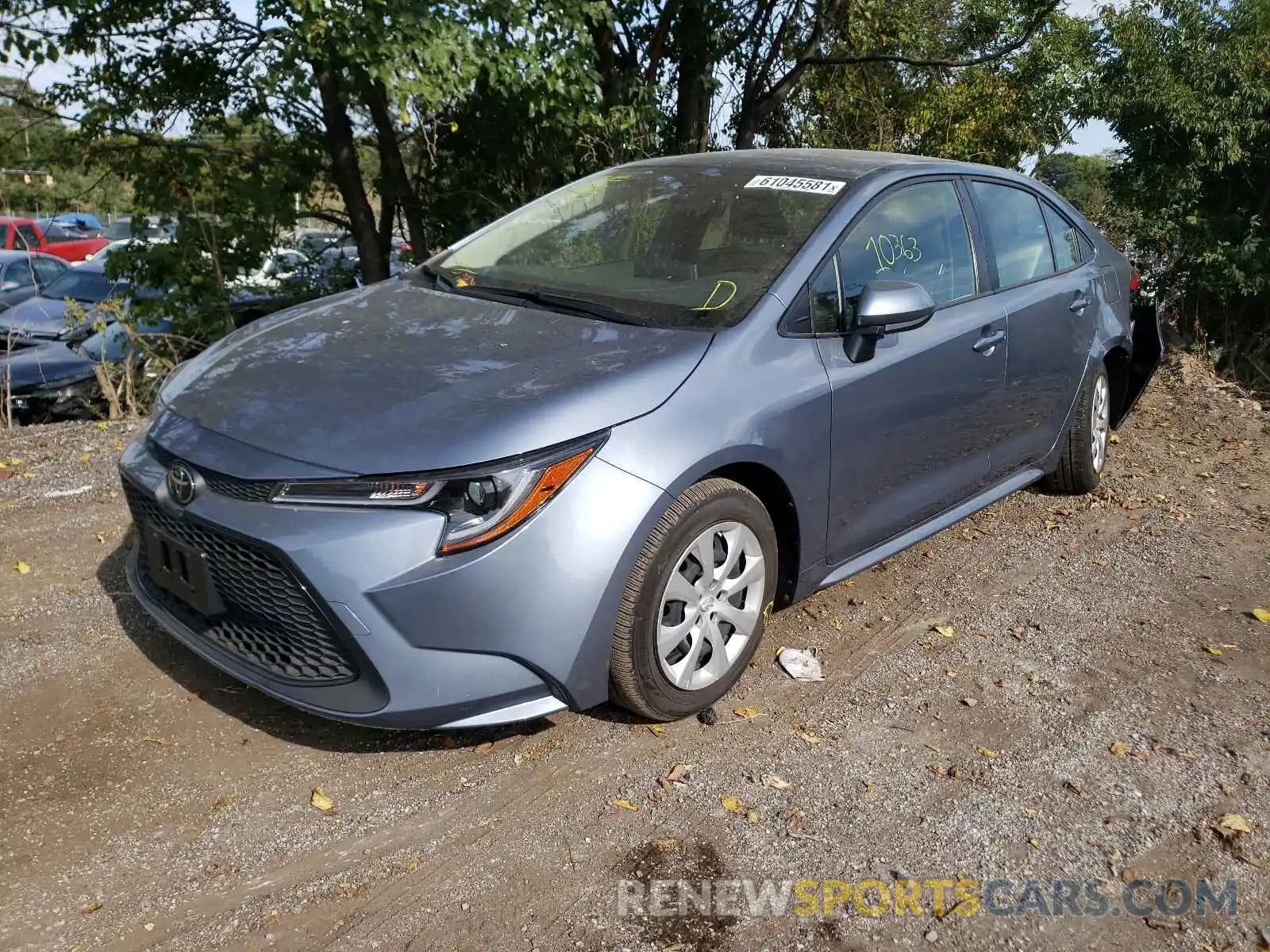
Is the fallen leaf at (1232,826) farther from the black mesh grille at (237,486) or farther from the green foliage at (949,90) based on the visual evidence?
the green foliage at (949,90)

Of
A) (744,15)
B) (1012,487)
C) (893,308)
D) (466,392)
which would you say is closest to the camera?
(466,392)

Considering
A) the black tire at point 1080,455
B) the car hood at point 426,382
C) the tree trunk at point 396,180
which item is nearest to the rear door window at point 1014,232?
the black tire at point 1080,455

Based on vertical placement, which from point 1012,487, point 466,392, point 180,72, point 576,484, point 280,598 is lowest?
point 1012,487

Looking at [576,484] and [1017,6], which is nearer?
[576,484]

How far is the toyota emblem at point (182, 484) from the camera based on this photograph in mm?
2916

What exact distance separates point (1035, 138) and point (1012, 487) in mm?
10138

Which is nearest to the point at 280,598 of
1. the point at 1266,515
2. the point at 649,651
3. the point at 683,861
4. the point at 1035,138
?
the point at 649,651

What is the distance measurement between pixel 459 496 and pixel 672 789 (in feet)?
3.46

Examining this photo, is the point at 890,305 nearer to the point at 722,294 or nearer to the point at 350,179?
the point at 722,294

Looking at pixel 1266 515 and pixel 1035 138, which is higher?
pixel 1035 138

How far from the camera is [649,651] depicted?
305 cm

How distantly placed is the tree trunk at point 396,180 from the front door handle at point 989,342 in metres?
5.98

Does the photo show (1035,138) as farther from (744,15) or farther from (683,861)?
(683,861)

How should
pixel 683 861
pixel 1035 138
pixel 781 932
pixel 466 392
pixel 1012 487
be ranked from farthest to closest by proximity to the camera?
1. pixel 1035 138
2. pixel 1012 487
3. pixel 466 392
4. pixel 683 861
5. pixel 781 932
